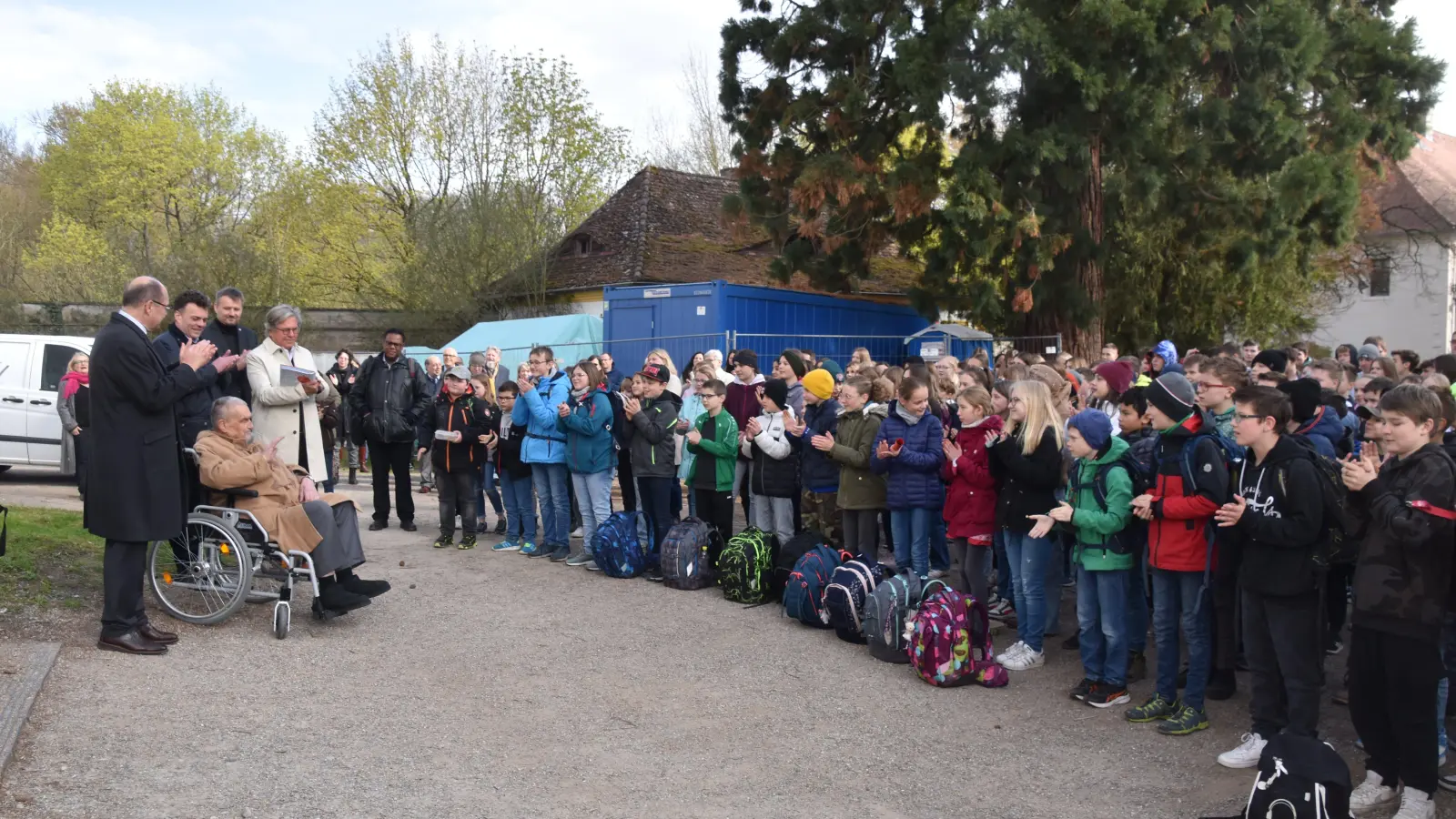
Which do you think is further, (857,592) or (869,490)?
(869,490)

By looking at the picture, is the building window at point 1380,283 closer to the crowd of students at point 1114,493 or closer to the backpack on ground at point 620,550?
the crowd of students at point 1114,493

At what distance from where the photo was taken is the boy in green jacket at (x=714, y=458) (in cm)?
987

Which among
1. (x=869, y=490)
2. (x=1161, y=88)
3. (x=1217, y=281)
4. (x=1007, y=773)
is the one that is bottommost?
(x=1007, y=773)

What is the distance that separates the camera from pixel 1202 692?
20.2 feet

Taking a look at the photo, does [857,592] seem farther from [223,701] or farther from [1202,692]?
[223,701]

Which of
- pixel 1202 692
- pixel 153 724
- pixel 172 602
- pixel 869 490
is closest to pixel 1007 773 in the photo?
pixel 1202 692

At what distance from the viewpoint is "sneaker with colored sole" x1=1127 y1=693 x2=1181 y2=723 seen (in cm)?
630

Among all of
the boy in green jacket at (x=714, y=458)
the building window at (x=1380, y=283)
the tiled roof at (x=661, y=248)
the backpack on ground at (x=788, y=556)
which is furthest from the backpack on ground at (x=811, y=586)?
the building window at (x=1380, y=283)

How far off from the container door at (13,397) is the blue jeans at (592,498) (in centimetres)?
882

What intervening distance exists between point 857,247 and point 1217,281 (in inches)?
306

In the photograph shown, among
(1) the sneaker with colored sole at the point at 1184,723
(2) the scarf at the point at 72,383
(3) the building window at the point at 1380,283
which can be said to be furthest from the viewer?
(3) the building window at the point at 1380,283

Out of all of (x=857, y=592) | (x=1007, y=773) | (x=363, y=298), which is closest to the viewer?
(x=1007, y=773)

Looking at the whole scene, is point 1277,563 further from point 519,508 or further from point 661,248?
point 661,248

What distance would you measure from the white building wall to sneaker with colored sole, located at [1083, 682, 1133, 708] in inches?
1715
